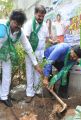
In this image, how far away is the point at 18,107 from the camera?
4.89m

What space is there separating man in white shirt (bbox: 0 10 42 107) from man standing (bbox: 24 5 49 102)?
19cm

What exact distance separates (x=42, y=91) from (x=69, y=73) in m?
0.54

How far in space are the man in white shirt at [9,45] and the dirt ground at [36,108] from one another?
0.55 feet

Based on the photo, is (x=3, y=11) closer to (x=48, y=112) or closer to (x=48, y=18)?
(x=48, y=18)

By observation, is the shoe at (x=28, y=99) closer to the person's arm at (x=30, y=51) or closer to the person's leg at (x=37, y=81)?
the person's leg at (x=37, y=81)

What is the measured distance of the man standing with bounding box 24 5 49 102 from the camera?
192 inches

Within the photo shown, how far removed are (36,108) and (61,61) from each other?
0.83m

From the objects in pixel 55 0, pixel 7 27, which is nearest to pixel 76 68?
pixel 7 27

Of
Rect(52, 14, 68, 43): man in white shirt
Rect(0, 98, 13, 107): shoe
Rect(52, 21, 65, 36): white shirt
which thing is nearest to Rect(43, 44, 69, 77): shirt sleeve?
Rect(0, 98, 13, 107): shoe

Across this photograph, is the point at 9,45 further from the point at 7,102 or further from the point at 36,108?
the point at 36,108

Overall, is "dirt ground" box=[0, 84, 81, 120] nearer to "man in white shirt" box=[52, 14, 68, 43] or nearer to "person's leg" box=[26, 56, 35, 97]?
"person's leg" box=[26, 56, 35, 97]

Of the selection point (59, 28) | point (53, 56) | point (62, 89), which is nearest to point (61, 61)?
point (53, 56)

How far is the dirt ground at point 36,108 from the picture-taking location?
14.8 feet

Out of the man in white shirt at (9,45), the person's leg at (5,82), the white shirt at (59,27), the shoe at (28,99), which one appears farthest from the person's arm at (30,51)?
the white shirt at (59,27)
